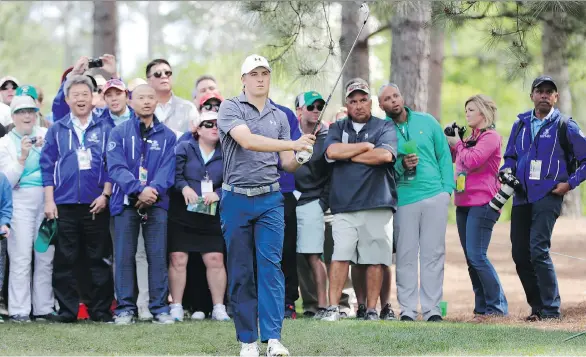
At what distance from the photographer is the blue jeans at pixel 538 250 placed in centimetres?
1060

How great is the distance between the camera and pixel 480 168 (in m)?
11.1

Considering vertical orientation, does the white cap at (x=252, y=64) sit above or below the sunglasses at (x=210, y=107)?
above

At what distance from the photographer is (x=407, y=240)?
10.9m

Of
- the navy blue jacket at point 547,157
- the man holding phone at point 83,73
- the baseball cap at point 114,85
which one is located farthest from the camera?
the man holding phone at point 83,73

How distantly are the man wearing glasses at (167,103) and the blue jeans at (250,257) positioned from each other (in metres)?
3.84

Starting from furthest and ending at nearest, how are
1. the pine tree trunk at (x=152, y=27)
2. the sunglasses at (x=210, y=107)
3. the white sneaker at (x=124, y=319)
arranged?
the pine tree trunk at (x=152, y=27) < the sunglasses at (x=210, y=107) < the white sneaker at (x=124, y=319)

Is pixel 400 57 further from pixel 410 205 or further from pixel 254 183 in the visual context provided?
pixel 254 183

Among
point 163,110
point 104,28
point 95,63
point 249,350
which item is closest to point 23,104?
point 95,63

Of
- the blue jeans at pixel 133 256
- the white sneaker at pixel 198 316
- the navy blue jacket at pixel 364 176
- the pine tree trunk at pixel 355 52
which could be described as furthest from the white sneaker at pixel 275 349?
the pine tree trunk at pixel 355 52

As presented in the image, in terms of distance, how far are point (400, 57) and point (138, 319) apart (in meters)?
6.02

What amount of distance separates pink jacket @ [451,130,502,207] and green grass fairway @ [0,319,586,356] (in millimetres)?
1480

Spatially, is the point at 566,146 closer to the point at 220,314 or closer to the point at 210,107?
the point at 210,107

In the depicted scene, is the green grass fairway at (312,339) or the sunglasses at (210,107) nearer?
the green grass fairway at (312,339)

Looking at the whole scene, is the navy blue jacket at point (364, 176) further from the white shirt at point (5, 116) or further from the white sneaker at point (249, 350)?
the white shirt at point (5, 116)
